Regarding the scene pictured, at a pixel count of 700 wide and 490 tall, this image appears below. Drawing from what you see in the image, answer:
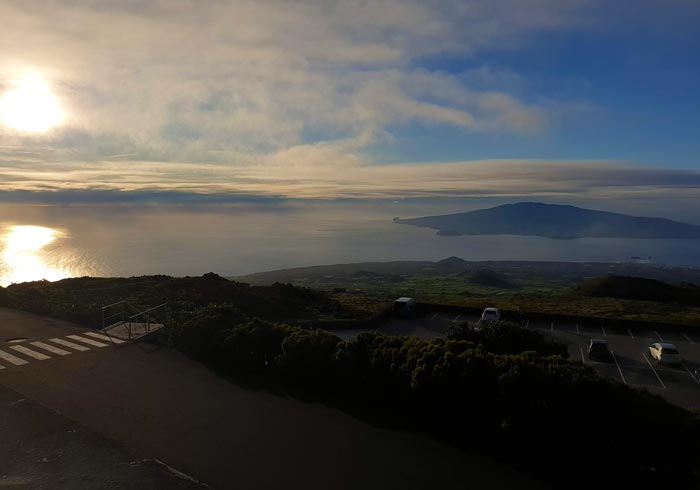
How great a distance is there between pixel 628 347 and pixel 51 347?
87.8 ft

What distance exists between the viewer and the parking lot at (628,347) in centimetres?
1822

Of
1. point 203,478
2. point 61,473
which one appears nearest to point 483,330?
point 203,478

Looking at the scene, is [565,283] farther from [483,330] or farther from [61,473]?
[61,473]

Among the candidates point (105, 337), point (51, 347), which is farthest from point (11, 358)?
point (105, 337)

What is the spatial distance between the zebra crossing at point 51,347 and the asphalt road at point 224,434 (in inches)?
23.9

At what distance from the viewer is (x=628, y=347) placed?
76.5 ft

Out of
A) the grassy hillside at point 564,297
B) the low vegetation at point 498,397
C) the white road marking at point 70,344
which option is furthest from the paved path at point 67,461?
the grassy hillside at point 564,297

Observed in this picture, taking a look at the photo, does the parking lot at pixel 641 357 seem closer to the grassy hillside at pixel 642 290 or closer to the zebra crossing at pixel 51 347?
the zebra crossing at pixel 51 347

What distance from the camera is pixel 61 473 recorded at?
33.6 ft

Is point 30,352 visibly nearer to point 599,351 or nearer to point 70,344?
point 70,344

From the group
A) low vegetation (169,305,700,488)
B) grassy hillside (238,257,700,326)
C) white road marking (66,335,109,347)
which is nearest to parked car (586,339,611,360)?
low vegetation (169,305,700,488)

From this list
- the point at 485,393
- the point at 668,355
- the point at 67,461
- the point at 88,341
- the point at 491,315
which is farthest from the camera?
the point at 491,315

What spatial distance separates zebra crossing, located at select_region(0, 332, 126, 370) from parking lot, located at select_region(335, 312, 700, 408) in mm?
11536

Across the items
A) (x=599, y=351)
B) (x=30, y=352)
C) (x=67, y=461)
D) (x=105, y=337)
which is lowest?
(x=599, y=351)
